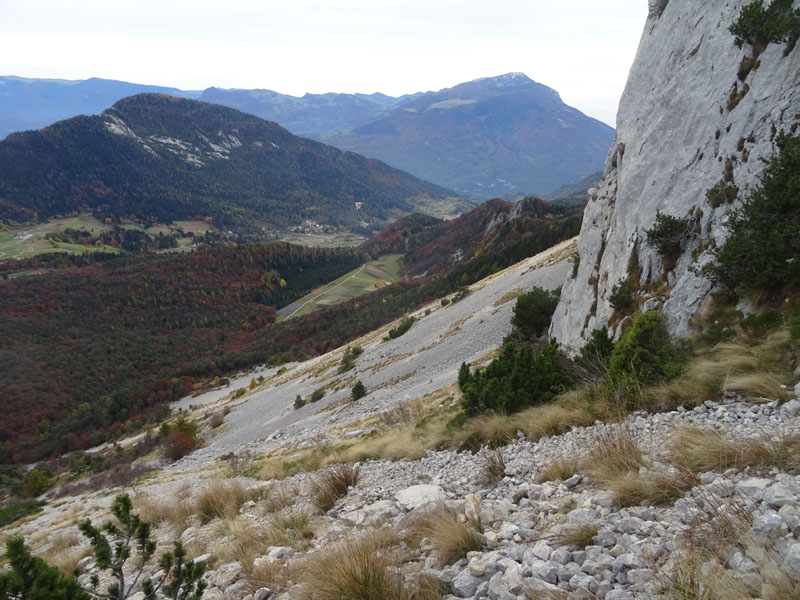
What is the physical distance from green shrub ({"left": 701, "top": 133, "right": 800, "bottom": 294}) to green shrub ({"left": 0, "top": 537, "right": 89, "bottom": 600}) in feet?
37.5

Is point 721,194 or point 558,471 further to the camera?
point 721,194

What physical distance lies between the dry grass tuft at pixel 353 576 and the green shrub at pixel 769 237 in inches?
350

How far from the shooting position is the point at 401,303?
7025cm

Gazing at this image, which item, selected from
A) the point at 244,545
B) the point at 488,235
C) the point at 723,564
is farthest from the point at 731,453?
the point at 488,235

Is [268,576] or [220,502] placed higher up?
[268,576]

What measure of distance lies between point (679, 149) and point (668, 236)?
11.6 ft

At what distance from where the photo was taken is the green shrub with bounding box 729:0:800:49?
10.7 m

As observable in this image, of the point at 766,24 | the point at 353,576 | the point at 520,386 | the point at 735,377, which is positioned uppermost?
the point at 766,24

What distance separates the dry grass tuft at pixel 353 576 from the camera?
12.8 feet

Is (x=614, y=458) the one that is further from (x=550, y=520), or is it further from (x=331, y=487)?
(x=331, y=487)

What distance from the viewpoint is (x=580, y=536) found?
154 inches

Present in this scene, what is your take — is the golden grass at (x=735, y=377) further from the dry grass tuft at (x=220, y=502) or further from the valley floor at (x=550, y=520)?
the dry grass tuft at (x=220, y=502)

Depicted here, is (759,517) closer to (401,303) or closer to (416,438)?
(416,438)

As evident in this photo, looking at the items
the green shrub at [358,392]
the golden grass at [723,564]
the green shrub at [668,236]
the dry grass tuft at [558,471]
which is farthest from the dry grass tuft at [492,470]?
the green shrub at [358,392]
